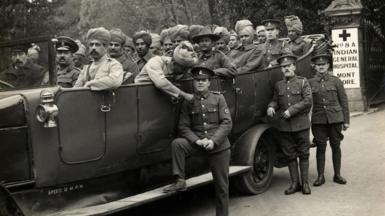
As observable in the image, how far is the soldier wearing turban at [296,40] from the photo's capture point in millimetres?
8172

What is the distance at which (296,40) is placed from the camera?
8359 mm

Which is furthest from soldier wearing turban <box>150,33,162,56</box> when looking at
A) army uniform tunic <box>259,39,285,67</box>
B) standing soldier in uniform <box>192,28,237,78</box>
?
army uniform tunic <box>259,39,285,67</box>

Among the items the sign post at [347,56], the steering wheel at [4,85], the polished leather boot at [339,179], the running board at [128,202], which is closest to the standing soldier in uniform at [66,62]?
the steering wheel at [4,85]

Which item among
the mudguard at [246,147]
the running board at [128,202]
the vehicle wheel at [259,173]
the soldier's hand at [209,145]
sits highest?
the soldier's hand at [209,145]

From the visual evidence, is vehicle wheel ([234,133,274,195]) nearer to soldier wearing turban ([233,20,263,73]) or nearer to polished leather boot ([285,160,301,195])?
polished leather boot ([285,160,301,195])

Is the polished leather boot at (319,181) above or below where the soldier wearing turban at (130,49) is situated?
below

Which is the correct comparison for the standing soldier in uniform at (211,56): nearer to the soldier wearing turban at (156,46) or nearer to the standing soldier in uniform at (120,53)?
the soldier wearing turban at (156,46)

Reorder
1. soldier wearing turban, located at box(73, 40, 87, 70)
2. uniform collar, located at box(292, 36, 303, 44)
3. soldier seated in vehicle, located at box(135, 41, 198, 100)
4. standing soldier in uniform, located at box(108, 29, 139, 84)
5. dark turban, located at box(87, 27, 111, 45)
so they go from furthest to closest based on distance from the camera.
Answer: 1. uniform collar, located at box(292, 36, 303, 44)
2. soldier wearing turban, located at box(73, 40, 87, 70)
3. standing soldier in uniform, located at box(108, 29, 139, 84)
4. soldier seated in vehicle, located at box(135, 41, 198, 100)
5. dark turban, located at box(87, 27, 111, 45)

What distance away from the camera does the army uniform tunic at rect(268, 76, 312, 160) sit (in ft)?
22.0

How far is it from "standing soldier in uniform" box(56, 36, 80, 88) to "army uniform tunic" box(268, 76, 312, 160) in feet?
7.89

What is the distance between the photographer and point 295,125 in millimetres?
6734

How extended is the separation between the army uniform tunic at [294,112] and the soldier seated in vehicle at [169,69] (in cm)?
153

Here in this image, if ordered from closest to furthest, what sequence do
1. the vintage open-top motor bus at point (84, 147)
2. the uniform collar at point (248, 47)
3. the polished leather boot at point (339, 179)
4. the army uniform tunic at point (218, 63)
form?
1. the vintage open-top motor bus at point (84, 147)
2. the army uniform tunic at point (218, 63)
3. the polished leather boot at point (339, 179)
4. the uniform collar at point (248, 47)

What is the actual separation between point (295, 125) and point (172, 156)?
1984 mm
